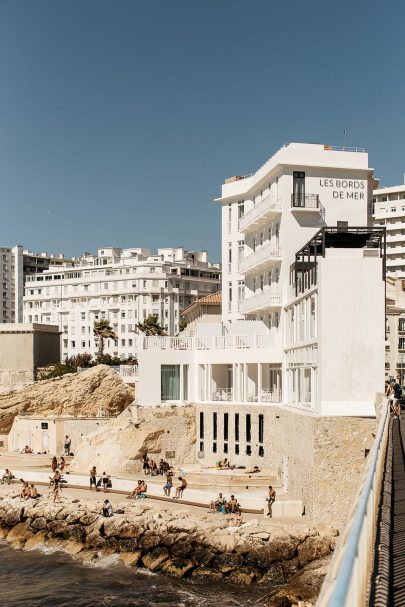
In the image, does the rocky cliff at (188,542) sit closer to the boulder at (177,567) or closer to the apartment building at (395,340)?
the boulder at (177,567)

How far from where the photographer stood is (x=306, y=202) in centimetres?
3984

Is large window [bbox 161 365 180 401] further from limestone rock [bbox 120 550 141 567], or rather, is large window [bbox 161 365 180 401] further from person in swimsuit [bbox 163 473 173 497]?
limestone rock [bbox 120 550 141 567]

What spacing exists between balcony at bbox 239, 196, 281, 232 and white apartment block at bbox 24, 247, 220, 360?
64190mm

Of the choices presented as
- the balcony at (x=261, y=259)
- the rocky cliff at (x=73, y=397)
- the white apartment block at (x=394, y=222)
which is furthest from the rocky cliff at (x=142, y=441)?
the white apartment block at (x=394, y=222)

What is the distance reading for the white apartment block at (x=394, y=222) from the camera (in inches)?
4294

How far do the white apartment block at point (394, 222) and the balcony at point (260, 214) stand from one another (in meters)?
64.2

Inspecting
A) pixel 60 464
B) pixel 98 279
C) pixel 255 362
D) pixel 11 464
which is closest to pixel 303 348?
pixel 255 362

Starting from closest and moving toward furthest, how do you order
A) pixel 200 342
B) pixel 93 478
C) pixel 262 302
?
pixel 93 478, pixel 262 302, pixel 200 342

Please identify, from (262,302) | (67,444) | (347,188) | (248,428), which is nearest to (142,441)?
(248,428)

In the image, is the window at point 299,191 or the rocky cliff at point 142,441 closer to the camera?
the window at point 299,191

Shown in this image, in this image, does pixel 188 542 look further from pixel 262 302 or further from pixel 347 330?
pixel 262 302

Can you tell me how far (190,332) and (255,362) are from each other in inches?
527

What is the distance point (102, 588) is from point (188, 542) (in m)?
3.93

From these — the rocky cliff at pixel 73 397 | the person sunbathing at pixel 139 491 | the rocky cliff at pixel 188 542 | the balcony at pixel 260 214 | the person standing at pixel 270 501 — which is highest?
the balcony at pixel 260 214
